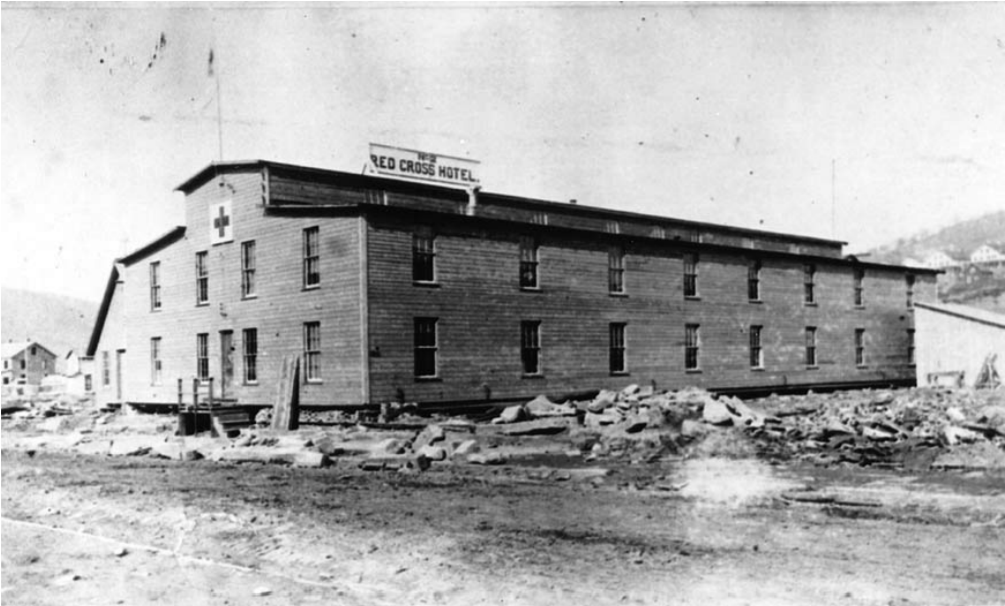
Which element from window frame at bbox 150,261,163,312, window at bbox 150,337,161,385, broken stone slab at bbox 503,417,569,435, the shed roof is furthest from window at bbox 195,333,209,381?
the shed roof

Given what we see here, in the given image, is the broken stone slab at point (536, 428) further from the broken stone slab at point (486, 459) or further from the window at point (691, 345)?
the window at point (691, 345)

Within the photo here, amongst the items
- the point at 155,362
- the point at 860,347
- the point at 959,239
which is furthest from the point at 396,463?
the point at 959,239

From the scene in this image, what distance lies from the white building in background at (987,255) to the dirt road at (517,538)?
306 feet

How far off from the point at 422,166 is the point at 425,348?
9457mm

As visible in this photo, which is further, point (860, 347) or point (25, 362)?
point (25, 362)

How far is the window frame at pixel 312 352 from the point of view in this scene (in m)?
23.5

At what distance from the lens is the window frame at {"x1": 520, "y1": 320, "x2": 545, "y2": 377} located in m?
26.0

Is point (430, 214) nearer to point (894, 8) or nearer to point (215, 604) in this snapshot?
point (894, 8)

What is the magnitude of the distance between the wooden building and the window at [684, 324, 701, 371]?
66mm

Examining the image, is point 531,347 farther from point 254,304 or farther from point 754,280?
point 754,280

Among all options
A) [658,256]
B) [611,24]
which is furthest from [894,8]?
[658,256]

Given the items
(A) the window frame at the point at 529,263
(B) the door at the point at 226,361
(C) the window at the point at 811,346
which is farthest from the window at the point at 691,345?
(B) the door at the point at 226,361

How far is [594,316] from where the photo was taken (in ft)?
92.2

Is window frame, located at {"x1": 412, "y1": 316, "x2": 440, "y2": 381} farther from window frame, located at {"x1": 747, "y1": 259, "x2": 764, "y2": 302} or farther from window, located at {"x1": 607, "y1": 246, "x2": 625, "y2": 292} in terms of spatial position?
window frame, located at {"x1": 747, "y1": 259, "x2": 764, "y2": 302}
